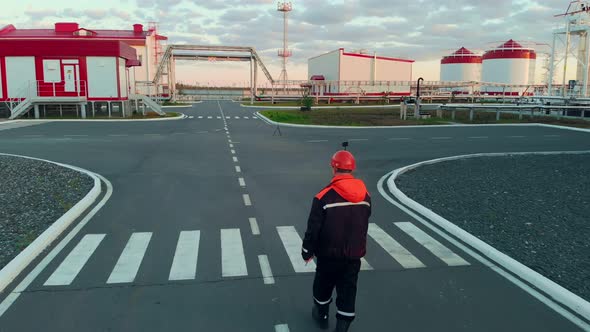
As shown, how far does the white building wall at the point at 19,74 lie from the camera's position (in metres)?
35.0

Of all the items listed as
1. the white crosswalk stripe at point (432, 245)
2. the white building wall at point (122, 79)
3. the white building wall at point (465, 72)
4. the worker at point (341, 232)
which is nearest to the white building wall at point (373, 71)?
the white building wall at point (465, 72)

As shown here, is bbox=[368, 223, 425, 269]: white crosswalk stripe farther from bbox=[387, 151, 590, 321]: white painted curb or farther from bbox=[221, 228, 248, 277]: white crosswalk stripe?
bbox=[221, 228, 248, 277]: white crosswalk stripe

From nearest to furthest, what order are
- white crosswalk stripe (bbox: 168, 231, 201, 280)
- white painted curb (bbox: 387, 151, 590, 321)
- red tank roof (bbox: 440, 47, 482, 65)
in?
white painted curb (bbox: 387, 151, 590, 321) → white crosswalk stripe (bbox: 168, 231, 201, 280) → red tank roof (bbox: 440, 47, 482, 65)

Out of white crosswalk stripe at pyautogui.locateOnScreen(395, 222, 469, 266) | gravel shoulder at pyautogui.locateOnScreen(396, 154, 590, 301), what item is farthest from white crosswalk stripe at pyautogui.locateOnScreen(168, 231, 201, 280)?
gravel shoulder at pyautogui.locateOnScreen(396, 154, 590, 301)

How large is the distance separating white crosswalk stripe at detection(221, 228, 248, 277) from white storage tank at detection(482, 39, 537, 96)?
2876 inches

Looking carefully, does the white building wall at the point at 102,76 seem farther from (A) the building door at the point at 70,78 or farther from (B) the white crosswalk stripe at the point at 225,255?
(B) the white crosswalk stripe at the point at 225,255

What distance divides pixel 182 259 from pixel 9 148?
15662mm

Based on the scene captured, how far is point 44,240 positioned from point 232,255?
10.0 ft

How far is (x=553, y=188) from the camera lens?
11.2 meters

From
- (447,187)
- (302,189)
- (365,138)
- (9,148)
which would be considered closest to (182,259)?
(302,189)

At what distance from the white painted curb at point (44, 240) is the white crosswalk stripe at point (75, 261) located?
1.57ft

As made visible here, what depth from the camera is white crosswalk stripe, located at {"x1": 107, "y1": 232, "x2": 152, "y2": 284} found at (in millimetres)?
6148

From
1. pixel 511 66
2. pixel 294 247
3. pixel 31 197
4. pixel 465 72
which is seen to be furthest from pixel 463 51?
pixel 294 247

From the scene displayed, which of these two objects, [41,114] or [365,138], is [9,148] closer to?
[365,138]
